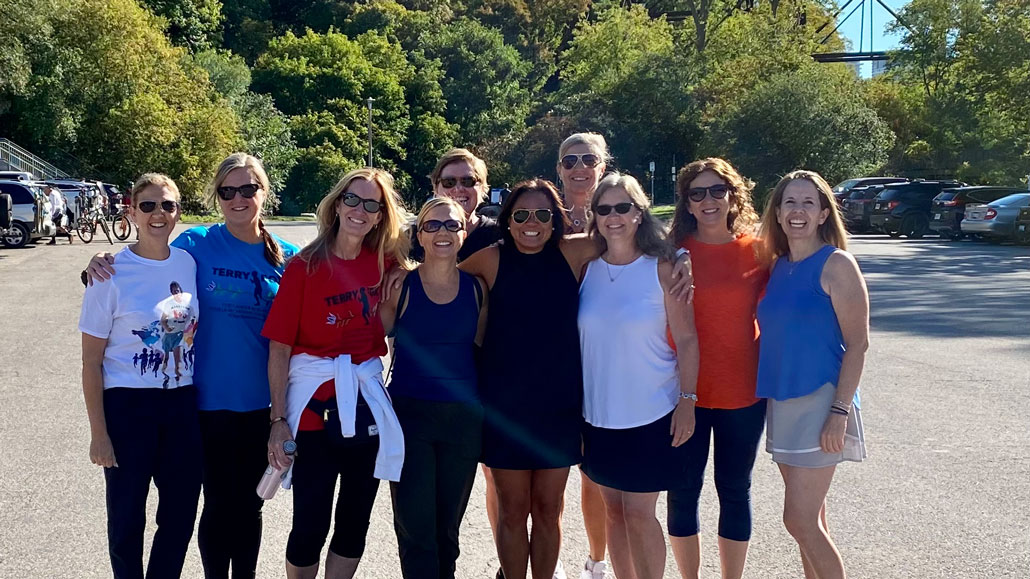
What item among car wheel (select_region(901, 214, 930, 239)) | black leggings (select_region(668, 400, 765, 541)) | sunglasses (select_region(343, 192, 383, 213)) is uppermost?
sunglasses (select_region(343, 192, 383, 213))

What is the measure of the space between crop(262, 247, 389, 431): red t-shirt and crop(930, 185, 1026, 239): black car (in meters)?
27.1

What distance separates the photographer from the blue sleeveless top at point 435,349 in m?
3.68

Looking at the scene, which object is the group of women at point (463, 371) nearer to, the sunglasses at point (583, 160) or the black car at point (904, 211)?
the sunglasses at point (583, 160)

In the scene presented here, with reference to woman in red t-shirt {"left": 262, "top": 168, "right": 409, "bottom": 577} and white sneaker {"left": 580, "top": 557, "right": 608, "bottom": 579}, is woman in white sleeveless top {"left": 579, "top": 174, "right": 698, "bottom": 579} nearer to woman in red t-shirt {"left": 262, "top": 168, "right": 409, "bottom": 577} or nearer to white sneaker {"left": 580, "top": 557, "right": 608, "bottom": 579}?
white sneaker {"left": 580, "top": 557, "right": 608, "bottom": 579}

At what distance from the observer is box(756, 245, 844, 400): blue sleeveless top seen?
3611mm

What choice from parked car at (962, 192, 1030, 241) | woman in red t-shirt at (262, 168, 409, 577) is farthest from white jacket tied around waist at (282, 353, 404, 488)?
parked car at (962, 192, 1030, 241)

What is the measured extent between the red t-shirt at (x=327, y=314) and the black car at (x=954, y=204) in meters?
27.1

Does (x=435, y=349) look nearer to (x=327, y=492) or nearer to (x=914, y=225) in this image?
(x=327, y=492)

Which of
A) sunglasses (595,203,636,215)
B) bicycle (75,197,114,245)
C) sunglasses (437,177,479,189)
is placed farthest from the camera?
bicycle (75,197,114,245)

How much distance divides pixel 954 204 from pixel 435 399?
27401 millimetres

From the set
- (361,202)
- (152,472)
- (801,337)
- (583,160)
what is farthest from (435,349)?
(583,160)

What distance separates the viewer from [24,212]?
78.8 feet

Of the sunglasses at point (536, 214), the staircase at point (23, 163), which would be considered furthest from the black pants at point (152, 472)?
the staircase at point (23, 163)

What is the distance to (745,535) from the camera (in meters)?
4.02
